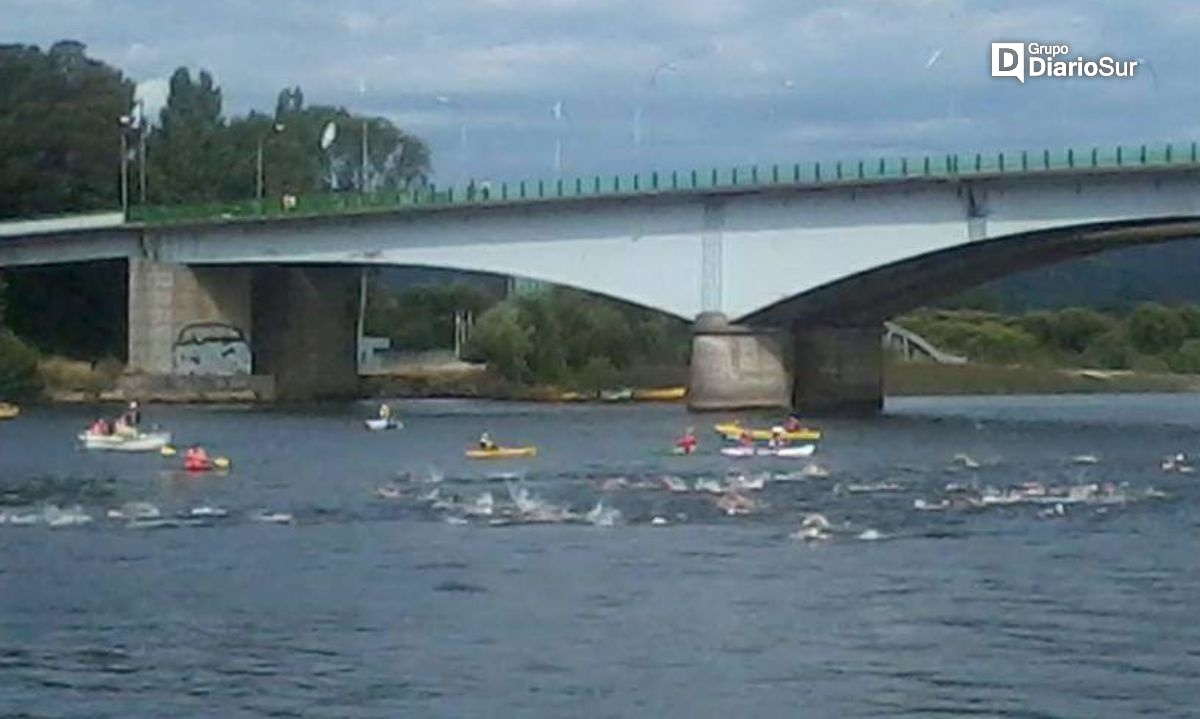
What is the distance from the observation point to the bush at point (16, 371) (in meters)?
126

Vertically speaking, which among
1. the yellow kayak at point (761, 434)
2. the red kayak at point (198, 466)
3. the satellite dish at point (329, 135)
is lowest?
the red kayak at point (198, 466)

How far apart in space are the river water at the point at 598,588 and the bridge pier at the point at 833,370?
116 ft

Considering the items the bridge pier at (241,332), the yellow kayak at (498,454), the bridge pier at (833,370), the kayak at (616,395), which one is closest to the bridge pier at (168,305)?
the bridge pier at (241,332)

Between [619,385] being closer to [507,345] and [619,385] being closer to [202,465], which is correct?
[507,345]

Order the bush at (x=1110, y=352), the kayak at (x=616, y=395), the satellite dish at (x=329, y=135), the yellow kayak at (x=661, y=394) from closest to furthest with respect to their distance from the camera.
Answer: the yellow kayak at (x=661, y=394) < the kayak at (x=616, y=395) < the satellite dish at (x=329, y=135) < the bush at (x=1110, y=352)

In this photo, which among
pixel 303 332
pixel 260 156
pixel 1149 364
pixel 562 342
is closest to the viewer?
pixel 303 332

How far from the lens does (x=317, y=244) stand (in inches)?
4641

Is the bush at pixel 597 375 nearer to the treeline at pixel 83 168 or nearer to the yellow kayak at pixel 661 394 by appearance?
the yellow kayak at pixel 661 394

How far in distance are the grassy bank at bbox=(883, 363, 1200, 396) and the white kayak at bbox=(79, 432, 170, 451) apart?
75.6 metres

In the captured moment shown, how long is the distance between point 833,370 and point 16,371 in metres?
40.7

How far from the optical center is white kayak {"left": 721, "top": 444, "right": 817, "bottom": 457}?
251ft

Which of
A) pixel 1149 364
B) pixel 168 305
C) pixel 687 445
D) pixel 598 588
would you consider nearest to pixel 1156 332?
pixel 1149 364

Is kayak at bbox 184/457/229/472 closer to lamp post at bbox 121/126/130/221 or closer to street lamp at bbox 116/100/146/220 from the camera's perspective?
lamp post at bbox 121/126/130/221

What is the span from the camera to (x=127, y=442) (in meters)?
81.9
